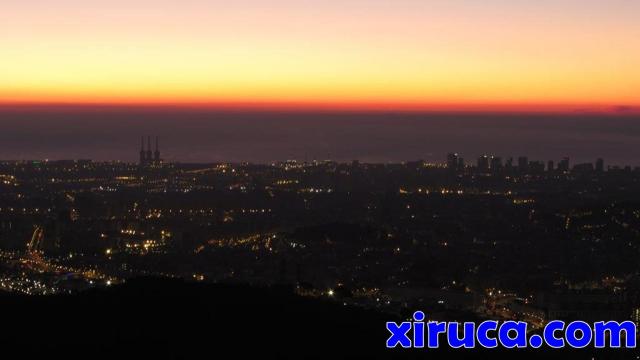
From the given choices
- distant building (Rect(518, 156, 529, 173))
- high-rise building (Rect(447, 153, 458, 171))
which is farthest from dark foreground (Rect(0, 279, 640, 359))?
high-rise building (Rect(447, 153, 458, 171))

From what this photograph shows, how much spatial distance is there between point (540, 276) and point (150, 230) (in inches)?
607

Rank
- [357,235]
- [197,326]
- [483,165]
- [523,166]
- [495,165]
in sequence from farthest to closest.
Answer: [483,165] < [495,165] < [523,166] < [357,235] < [197,326]

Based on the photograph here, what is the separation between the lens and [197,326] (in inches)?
476

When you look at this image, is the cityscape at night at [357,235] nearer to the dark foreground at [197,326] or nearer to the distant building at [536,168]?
the distant building at [536,168]

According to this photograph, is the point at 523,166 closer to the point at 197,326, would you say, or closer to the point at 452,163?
the point at 452,163

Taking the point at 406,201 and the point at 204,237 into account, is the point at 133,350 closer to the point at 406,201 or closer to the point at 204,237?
the point at 204,237

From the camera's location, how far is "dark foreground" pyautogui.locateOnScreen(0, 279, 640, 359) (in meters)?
11.2

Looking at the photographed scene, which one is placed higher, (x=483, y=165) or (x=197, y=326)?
(x=197, y=326)

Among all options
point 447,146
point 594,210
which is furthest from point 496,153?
point 594,210

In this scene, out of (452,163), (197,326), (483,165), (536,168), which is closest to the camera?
(197,326)

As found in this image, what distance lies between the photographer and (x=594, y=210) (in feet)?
109

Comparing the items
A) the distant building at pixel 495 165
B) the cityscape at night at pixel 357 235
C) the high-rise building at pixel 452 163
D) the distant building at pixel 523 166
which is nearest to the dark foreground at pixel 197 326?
the cityscape at night at pixel 357 235

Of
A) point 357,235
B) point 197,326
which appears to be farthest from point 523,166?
point 197,326

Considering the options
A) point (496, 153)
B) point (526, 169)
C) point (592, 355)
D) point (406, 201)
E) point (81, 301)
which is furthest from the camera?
point (496, 153)
